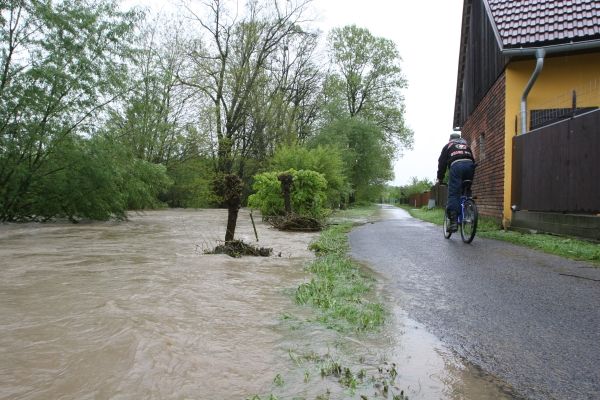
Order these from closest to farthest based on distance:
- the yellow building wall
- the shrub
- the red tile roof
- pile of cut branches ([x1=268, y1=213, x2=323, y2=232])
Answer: the red tile roof → the yellow building wall → pile of cut branches ([x1=268, y1=213, x2=323, y2=232]) → the shrub

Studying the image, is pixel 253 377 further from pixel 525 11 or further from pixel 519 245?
pixel 525 11

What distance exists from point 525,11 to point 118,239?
1007 centimetres

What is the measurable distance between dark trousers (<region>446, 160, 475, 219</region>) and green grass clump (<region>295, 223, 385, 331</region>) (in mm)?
3271

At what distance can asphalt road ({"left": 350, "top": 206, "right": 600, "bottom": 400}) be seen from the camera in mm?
2215

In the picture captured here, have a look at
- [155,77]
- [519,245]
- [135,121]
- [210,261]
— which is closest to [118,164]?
[135,121]

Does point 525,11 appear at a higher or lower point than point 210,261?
higher

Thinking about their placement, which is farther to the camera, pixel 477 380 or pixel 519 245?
pixel 519 245

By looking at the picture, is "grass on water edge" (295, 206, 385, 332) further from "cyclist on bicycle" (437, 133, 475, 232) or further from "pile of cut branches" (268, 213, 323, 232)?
"pile of cut branches" (268, 213, 323, 232)

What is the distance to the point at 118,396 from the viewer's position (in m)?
1.81

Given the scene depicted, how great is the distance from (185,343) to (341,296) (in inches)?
60.4

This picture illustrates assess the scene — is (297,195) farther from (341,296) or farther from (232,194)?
(341,296)

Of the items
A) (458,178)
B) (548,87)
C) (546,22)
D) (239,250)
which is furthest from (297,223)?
(546,22)

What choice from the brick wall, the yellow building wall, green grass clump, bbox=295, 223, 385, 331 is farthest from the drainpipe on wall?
green grass clump, bbox=295, 223, 385, 331

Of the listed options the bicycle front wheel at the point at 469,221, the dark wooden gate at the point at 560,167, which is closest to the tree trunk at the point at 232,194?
the bicycle front wheel at the point at 469,221
